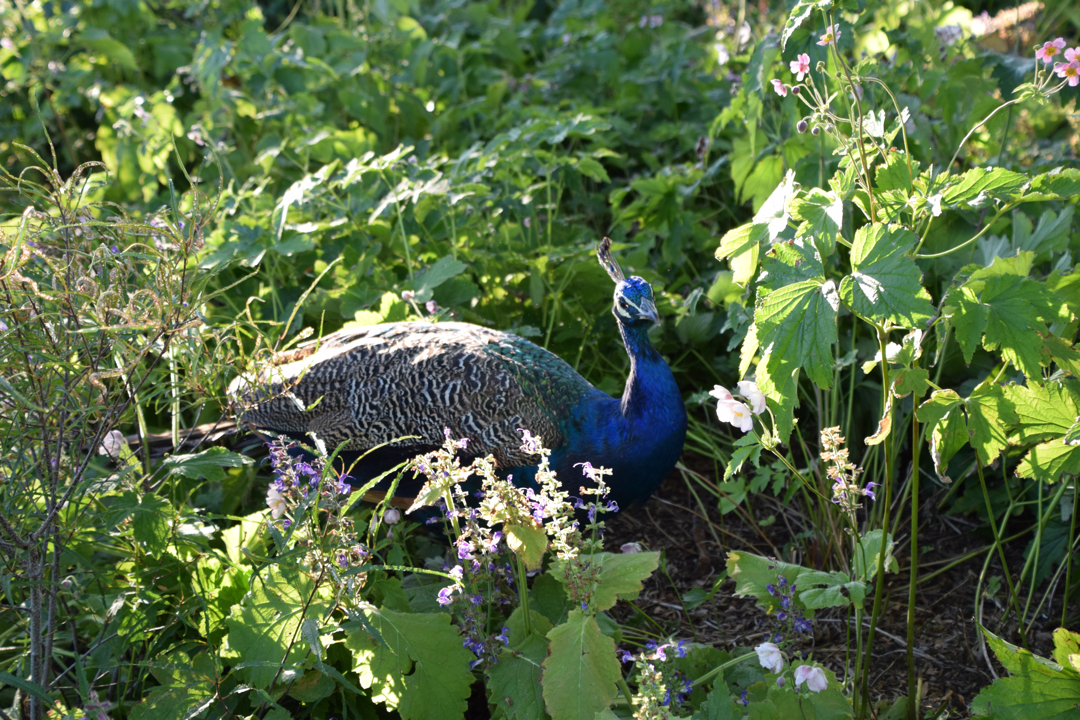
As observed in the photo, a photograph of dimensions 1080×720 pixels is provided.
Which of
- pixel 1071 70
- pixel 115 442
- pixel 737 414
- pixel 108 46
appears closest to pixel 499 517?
pixel 737 414

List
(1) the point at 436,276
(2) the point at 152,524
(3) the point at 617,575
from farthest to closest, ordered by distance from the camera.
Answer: (1) the point at 436,276 < (2) the point at 152,524 < (3) the point at 617,575

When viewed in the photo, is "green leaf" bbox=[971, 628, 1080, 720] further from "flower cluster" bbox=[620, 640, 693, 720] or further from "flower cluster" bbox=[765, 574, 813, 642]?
"flower cluster" bbox=[620, 640, 693, 720]

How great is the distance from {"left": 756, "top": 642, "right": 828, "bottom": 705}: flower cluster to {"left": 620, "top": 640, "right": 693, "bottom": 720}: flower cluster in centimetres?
16

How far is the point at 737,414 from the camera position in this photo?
1.84 meters

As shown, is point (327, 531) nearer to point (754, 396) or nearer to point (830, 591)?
point (754, 396)

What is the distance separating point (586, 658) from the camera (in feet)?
5.65

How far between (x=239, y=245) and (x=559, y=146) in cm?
185

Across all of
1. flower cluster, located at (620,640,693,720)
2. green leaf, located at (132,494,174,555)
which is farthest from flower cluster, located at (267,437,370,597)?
flower cluster, located at (620,640,693,720)

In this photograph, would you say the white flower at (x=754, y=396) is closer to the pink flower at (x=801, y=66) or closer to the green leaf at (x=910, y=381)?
the green leaf at (x=910, y=381)

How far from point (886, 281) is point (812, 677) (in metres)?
0.75

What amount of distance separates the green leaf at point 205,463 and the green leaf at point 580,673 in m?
0.91

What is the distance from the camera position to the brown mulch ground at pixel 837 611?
91.1 inches

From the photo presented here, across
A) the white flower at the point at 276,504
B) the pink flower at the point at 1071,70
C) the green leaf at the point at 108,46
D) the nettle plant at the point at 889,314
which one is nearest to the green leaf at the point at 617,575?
the nettle plant at the point at 889,314

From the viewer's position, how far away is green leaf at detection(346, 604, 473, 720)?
6.15 feet
